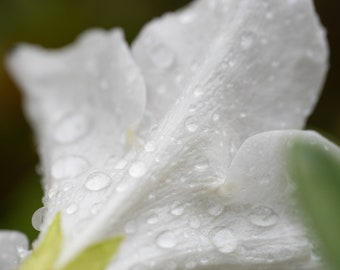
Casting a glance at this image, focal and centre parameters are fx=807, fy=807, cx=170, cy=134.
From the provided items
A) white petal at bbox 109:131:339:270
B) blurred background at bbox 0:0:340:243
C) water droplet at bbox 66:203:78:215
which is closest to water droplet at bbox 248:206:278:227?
white petal at bbox 109:131:339:270

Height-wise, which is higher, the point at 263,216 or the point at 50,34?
the point at 263,216

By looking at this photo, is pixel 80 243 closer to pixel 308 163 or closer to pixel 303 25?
pixel 308 163

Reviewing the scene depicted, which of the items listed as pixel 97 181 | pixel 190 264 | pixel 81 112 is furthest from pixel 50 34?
pixel 190 264

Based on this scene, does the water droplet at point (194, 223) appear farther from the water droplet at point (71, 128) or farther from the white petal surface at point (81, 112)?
the water droplet at point (71, 128)

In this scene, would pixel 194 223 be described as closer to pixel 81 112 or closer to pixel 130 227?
pixel 130 227

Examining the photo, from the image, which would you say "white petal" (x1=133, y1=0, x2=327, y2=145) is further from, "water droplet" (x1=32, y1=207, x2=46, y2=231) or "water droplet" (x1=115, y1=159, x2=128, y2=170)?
"water droplet" (x1=32, y1=207, x2=46, y2=231)

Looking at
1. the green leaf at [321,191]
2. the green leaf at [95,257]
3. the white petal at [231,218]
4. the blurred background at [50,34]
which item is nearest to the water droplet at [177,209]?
the white petal at [231,218]
